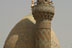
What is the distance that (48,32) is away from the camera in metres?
20.2

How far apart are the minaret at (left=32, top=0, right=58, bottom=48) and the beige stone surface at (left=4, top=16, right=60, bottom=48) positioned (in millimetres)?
1864

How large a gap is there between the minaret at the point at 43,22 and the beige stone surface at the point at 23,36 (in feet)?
6.12

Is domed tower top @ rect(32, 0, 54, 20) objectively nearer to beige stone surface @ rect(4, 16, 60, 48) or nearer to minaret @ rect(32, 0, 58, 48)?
minaret @ rect(32, 0, 58, 48)

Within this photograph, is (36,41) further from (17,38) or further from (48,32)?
(17,38)

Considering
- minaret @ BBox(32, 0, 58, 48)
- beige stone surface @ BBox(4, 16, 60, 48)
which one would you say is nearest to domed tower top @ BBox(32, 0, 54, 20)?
minaret @ BBox(32, 0, 58, 48)

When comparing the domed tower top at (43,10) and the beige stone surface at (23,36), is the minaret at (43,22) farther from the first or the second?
the beige stone surface at (23,36)

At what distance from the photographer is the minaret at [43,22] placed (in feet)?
65.2

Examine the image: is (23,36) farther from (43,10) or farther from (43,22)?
(43,10)

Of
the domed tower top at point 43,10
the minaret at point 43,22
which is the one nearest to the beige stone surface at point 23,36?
the minaret at point 43,22

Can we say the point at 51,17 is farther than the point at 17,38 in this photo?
No

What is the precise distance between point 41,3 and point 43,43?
3.71 meters

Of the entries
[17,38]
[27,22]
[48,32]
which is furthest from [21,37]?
[48,32]

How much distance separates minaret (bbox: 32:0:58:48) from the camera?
19.9 meters

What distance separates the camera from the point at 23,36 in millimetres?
22234
